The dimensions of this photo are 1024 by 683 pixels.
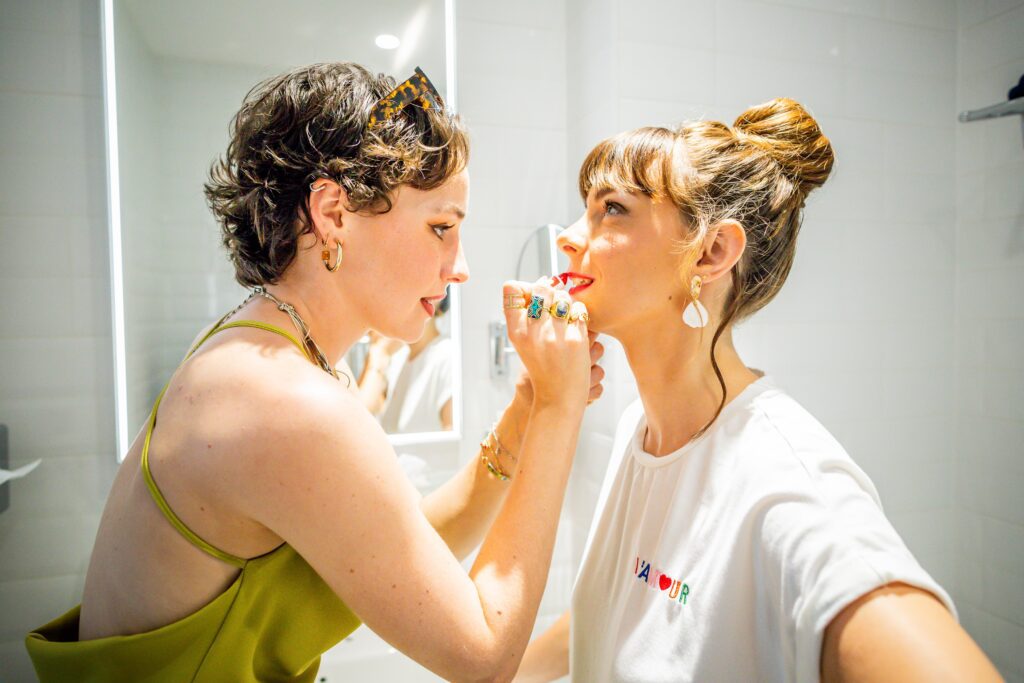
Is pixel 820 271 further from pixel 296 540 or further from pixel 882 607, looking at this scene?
pixel 296 540

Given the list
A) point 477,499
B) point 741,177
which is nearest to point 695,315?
point 741,177

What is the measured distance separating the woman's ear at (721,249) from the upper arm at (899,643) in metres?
0.44

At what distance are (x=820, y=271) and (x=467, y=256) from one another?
0.99 meters

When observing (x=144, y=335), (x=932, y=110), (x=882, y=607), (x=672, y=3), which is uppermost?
(x=672, y=3)

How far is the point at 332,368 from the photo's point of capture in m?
0.85

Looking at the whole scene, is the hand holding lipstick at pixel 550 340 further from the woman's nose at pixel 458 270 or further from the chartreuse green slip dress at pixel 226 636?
the chartreuse green slip dress at pixel 226 636

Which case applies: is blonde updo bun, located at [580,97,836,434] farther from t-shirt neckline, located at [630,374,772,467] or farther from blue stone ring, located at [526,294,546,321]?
blue stone ring, located at [526,294,546,321]

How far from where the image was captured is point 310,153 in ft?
2.43

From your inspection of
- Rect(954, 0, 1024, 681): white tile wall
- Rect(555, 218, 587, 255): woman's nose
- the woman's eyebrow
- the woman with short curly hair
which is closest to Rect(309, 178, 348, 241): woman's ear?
the woman with short curly hair

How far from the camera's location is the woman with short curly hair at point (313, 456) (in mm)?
625

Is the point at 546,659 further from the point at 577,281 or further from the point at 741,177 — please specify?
the point at 741,177

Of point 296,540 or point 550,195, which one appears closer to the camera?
point 296,540

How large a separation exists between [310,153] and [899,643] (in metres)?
0.80

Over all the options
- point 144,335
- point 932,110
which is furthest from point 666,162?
point 932,110
